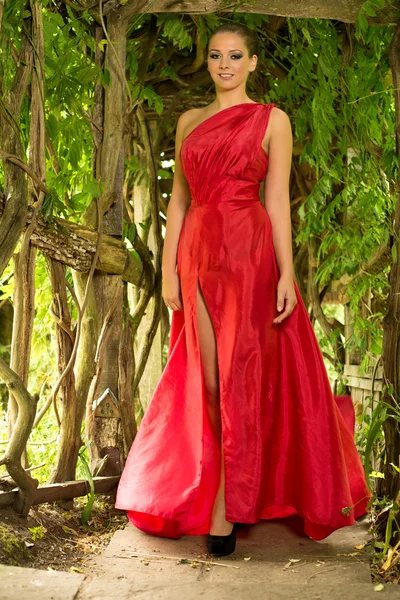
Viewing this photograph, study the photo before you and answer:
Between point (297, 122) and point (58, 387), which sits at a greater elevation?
point (297, 122)

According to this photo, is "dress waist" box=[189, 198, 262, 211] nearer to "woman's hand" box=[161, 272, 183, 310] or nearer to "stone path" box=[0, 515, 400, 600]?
"woman's hand" box=[161, 272, 183, 310]

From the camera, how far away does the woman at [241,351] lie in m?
2.64

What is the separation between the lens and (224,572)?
2.33 m

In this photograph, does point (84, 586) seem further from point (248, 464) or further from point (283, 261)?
point (283, 261)

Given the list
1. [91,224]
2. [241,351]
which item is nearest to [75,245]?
[91,224]

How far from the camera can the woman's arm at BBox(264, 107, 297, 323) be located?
2.68 m

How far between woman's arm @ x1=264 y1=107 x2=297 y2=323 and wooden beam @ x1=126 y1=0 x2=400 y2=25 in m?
0.51

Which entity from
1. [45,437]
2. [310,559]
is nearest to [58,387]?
[310,559]

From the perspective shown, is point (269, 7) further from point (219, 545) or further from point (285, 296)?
point (219, 545)

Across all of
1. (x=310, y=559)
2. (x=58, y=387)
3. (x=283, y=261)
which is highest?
(x=283, y=261)

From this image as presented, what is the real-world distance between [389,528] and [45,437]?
246 centimetres

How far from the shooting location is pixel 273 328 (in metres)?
2.73

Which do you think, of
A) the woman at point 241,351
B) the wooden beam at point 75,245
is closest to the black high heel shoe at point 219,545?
the woman at point 241,351

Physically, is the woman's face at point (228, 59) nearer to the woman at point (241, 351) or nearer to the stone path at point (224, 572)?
the woman at point (241, 351)
